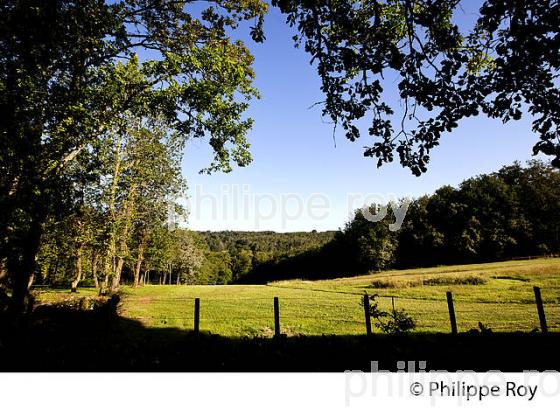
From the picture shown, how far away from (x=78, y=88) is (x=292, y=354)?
10394 millimetres

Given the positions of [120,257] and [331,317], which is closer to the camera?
[331,317]

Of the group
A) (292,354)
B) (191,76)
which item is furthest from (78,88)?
(292,354)

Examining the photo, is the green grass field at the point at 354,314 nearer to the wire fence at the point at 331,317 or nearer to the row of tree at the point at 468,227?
the wire fence at the point at 331,317

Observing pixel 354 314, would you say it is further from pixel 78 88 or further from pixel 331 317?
pixel 78 88

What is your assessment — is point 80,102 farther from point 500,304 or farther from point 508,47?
point 500,304

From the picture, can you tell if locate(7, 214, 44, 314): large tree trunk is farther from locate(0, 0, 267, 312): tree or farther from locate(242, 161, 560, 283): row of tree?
locate(242, 161, 560, 283): row of tree

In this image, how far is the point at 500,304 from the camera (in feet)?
66.3

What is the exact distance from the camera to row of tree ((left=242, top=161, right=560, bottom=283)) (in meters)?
Result: 62.6

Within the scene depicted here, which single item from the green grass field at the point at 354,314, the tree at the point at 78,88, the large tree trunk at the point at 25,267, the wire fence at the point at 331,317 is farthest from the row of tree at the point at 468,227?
the large tree trunk at the point at 25,267

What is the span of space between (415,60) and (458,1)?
1563mm

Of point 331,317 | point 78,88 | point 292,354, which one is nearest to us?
point 292,354

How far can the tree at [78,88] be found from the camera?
8188 millimetres

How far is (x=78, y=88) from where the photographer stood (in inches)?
389

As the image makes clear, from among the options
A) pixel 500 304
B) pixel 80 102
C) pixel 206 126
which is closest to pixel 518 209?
pixel 500 304
